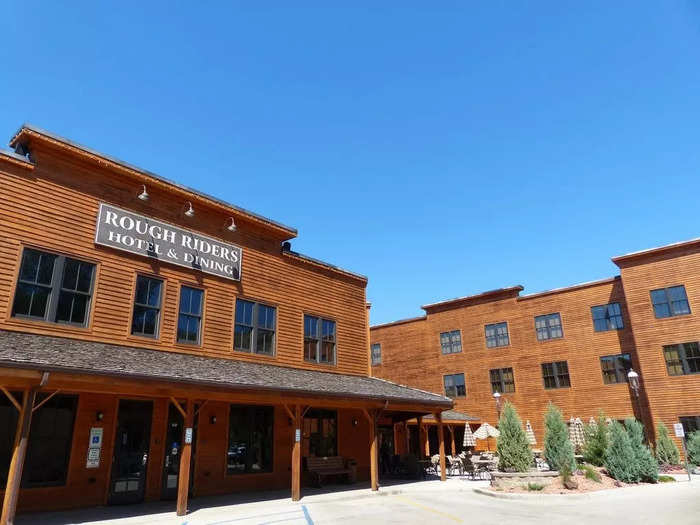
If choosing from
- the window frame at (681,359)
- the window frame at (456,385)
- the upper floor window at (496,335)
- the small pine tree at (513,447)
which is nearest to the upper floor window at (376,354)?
the window frame at (456,385)

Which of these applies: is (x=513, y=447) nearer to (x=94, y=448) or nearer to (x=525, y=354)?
(x=94, y=448)

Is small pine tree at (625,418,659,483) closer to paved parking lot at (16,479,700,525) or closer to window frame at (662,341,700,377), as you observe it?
paved parking lot at (16,479,700,525)

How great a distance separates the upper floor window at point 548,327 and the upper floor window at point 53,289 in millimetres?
26030

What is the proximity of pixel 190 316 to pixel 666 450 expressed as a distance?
2098cm

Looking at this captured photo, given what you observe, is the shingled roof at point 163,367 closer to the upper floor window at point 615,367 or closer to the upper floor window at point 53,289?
the upper floor window at point 53,289

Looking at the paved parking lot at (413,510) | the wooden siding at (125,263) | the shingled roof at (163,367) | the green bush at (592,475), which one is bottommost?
the paved parking lot at (413,510)

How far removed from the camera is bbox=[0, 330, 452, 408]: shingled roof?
9.24 meters

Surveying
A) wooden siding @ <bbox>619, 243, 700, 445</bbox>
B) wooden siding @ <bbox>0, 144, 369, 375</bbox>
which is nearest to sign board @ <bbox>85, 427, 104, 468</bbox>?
wooden siding @ <bbox>0, 144, 369, 375</bbox>

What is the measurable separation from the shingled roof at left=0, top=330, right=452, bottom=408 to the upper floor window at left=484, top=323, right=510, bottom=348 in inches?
662

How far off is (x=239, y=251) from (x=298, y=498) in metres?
7.78

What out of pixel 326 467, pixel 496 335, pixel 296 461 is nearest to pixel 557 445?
pixel 326 467

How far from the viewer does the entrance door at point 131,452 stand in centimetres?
1208

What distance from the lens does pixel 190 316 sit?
14.6m

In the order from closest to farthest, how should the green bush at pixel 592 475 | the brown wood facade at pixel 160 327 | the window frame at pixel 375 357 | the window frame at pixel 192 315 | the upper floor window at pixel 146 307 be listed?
1. the brown wood facade at pixel 160 327
2. the upper floor window at pixel 146 307
3. the window frame at pixel 192 315
4. the green bush at pixel 592 475
5. the window frame at pixel 375 357
